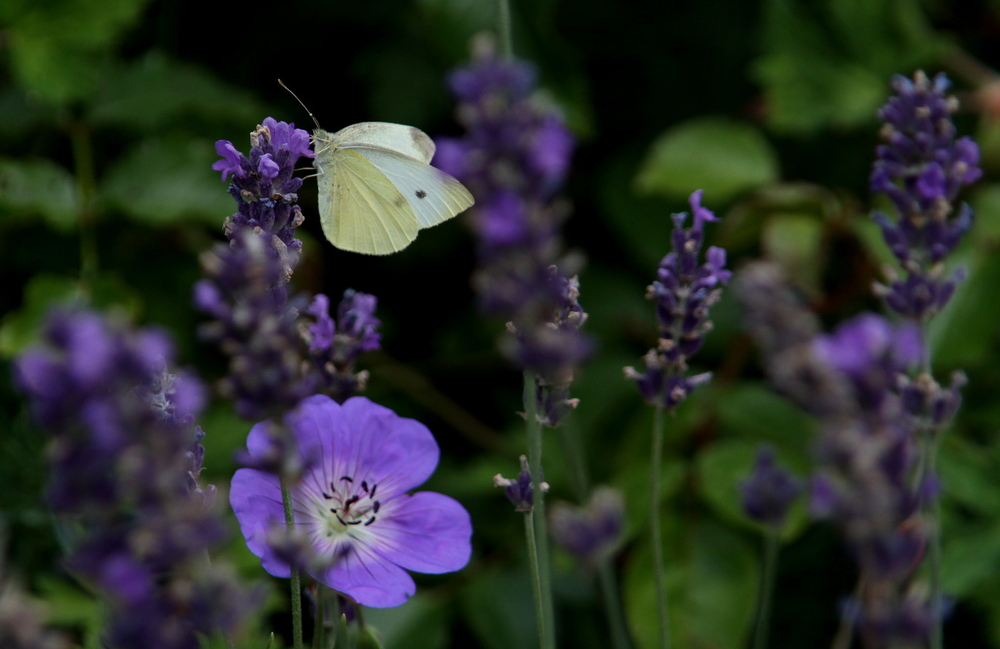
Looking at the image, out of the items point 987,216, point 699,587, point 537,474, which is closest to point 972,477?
point 699,587

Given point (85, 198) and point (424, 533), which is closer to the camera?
point (424, 533)

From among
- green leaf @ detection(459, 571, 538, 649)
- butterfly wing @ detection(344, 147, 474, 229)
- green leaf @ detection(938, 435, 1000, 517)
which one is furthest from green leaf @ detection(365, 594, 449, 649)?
green leaf @ detection(938, 435, 1000, 517)

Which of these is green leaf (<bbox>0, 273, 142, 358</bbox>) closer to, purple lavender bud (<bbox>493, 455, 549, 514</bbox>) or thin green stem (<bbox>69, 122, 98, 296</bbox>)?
thin green stem (<bbox>69, 122, 98, 296</bbox>)

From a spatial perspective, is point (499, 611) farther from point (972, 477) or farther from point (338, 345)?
point (338, 345)

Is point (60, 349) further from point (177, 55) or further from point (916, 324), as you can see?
point (177, 55)

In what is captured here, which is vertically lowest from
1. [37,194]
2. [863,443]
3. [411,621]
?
[411,621]

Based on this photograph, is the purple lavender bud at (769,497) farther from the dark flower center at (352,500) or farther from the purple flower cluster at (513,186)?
the dark flower center at (352,500)
